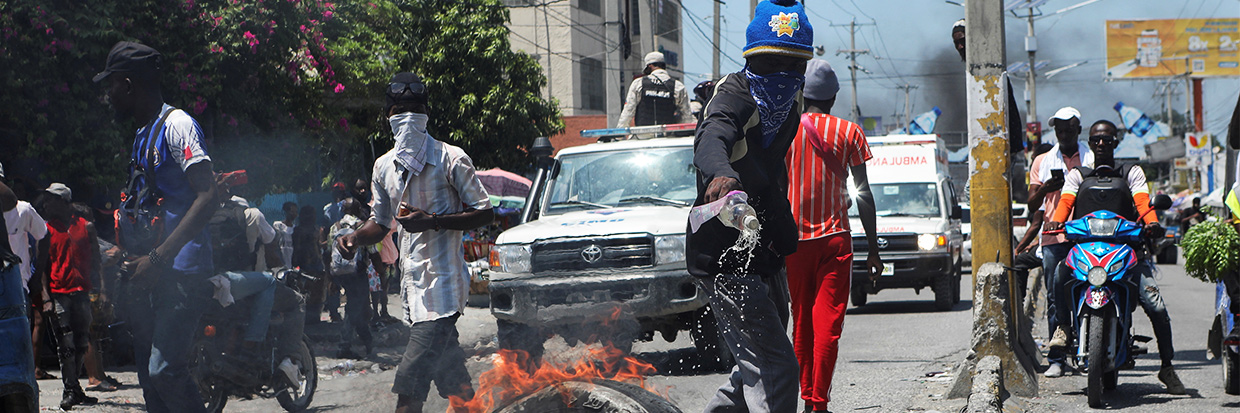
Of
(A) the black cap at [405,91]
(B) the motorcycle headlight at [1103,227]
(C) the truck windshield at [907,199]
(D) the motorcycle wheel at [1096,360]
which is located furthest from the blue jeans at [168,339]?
(C) the truck windshield at [907,199]

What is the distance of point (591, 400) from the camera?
3.30 meters

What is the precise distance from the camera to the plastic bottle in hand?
10.00 ft

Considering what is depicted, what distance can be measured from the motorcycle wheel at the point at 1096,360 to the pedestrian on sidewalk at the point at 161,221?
188 inches

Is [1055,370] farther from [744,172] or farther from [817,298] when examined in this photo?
[744,172]

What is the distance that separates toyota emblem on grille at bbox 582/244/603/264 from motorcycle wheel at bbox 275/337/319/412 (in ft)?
6.61

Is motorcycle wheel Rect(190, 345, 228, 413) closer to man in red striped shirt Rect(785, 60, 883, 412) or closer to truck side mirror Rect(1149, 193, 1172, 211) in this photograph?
man in red striped shirt Rect(785, 60, 883, 412)

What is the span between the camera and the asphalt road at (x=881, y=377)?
652cm

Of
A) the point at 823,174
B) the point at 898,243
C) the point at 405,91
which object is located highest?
the point at 405,91

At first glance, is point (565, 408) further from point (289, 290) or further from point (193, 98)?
point (193, 98)

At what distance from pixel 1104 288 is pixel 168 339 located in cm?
510

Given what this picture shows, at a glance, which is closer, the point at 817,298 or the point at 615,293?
the point at 817,298

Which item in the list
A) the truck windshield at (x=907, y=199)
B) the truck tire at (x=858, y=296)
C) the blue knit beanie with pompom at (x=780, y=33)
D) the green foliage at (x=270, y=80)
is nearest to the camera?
the blue knit beanie with pompom at (x=780, y=33)

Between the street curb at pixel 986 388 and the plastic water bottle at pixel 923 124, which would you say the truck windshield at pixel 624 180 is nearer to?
the street curb at pixel 986 388

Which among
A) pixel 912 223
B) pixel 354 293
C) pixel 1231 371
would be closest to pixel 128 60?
pixel 1231 371
